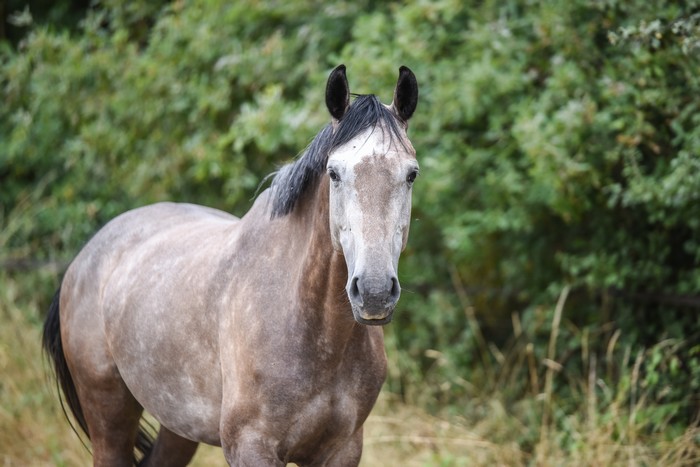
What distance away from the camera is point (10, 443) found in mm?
5613

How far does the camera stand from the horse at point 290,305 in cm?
253

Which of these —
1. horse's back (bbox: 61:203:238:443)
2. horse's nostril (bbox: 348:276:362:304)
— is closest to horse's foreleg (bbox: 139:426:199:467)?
horse's back (bbox: 61:203:238:443)

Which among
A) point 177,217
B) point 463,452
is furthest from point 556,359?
point 177,217

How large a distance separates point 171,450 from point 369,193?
77.4 inches

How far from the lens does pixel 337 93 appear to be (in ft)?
8.92

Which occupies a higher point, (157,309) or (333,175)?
(333,175)

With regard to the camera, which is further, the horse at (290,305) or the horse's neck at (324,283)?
the horse's neck at (324,283)

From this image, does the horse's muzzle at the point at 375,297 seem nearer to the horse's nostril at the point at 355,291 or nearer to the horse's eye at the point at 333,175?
the horse's nostril at the point at 355,291

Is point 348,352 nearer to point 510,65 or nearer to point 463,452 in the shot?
point 463,452

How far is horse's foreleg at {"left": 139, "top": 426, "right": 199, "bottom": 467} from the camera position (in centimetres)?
380

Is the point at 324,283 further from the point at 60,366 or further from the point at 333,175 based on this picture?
the point at 60,366

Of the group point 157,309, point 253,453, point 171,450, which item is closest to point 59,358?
point 171,450

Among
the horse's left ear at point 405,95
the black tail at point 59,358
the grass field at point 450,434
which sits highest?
the horse's left ear at point 405,95

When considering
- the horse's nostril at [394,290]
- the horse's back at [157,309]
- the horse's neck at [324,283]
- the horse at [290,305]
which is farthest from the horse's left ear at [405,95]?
the horse's back at [157,309]
